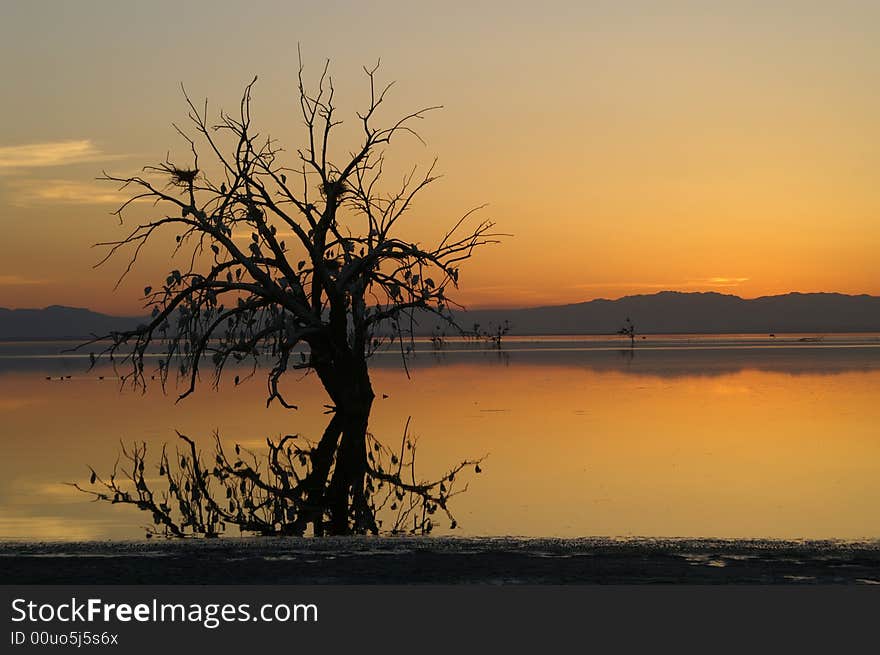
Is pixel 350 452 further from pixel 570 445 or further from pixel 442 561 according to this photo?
pixel 442 561

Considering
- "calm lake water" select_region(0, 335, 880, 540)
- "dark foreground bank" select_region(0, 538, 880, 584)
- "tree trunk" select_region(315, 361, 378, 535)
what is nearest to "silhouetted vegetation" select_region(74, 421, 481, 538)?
"tree trunk" select_region(315, 361, 378, 535)

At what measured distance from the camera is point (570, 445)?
19.7 m

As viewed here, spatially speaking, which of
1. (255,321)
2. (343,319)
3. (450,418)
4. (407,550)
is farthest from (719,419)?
(407,550)

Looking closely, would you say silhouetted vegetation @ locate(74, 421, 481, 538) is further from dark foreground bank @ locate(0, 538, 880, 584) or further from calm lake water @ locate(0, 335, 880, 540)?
dark foreground bank @ locate(0, 538, 880, 584)

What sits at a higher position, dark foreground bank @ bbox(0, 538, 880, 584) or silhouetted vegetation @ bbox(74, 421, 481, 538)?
dark foreground bank @ bbox(0, 538, 880, 584)

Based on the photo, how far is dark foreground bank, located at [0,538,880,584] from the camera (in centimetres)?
891

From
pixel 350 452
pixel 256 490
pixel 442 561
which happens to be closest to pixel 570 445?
pixel 350 452

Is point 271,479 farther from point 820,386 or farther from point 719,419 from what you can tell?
point 820,386

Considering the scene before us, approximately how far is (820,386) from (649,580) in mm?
28063

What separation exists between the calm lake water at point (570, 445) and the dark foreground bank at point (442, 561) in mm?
1638

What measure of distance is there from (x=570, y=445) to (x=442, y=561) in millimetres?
10307

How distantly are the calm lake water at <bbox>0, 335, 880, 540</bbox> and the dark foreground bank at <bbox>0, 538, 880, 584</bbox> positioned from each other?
64.5 inches

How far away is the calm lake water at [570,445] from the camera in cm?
1292

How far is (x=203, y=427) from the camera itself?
23406 mm
